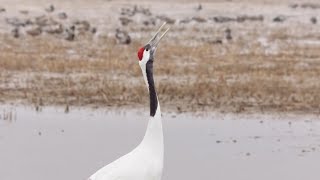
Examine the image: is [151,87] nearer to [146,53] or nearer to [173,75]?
[146,53]

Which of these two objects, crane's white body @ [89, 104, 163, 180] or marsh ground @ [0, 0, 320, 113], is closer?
crane's white body @ [89, 104, 163, 180]

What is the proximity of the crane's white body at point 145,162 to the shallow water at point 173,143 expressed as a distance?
142 inches

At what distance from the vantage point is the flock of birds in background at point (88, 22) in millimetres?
36562

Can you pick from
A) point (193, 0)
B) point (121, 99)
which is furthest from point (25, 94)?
point (193, 0)

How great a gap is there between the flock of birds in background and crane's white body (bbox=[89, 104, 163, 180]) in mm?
24181

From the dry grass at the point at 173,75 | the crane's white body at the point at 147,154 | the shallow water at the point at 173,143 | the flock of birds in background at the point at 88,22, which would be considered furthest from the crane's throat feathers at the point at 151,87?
the flock of birds in background at the point at 88,22

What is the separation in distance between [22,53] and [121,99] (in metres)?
9.33

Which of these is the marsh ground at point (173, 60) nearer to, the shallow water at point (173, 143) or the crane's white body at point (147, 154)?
the shallow water at point (173, 143)

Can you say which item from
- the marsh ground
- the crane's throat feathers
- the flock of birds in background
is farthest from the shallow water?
the flock of birds in background

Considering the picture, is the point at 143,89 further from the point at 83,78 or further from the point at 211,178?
the point at 211,178

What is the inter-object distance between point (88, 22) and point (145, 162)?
34.8m

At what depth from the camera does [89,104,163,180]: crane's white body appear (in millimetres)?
8711

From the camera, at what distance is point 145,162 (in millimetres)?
8828

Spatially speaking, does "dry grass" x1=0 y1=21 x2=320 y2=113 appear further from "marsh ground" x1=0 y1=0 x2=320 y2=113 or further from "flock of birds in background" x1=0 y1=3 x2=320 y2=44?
"flock of birds in background" x1=0 y1=3 x2=320 y2=44
